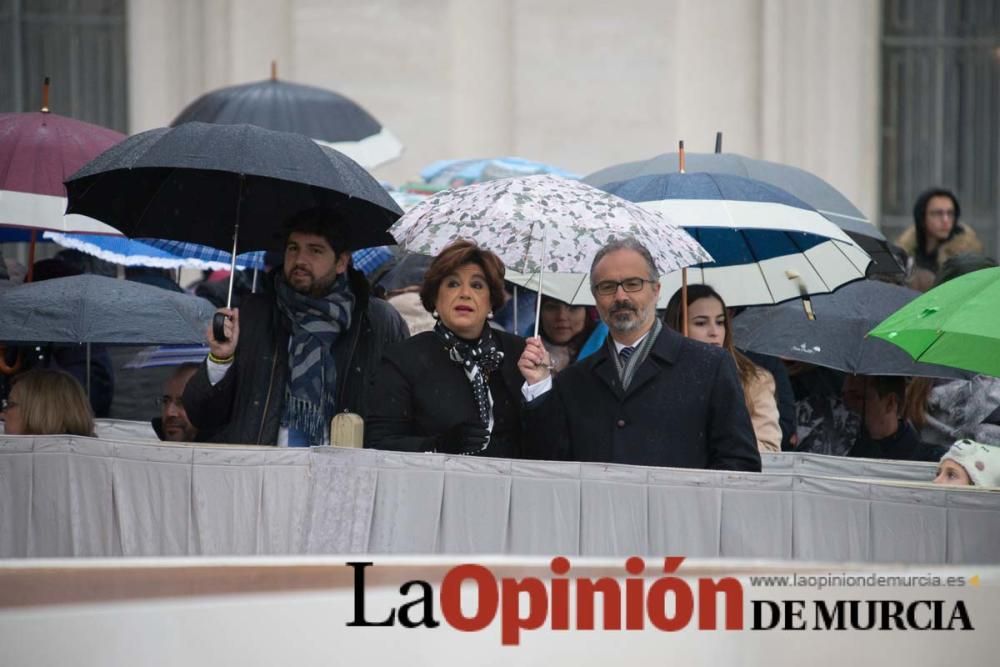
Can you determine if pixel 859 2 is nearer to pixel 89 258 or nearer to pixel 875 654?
pixel 89 258

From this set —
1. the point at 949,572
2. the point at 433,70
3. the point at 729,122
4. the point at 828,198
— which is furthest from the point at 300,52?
the point at 949,572

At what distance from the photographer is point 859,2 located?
45.2ft

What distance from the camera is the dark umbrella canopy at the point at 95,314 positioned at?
7.18 metres

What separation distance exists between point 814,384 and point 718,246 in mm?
853

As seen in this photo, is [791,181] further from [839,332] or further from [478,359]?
[478,359]

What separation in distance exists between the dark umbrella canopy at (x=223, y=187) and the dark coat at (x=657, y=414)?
3.38ft

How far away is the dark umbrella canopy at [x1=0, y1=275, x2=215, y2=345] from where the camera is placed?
23.6 ft

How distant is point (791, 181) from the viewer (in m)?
8.66

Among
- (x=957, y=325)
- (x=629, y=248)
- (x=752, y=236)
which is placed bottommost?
(x=957, y=325)

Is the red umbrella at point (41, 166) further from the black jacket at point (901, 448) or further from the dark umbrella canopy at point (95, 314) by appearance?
the black jacket at point (901, 448)

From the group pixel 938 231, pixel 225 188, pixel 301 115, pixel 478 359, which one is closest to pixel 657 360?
pixel 478 359

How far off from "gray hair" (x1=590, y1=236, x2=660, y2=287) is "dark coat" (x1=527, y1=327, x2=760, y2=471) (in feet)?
0.66

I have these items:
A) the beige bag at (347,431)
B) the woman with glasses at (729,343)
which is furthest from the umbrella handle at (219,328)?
the woman with glasses at (729,343)

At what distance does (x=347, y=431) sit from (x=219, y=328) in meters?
0.60
